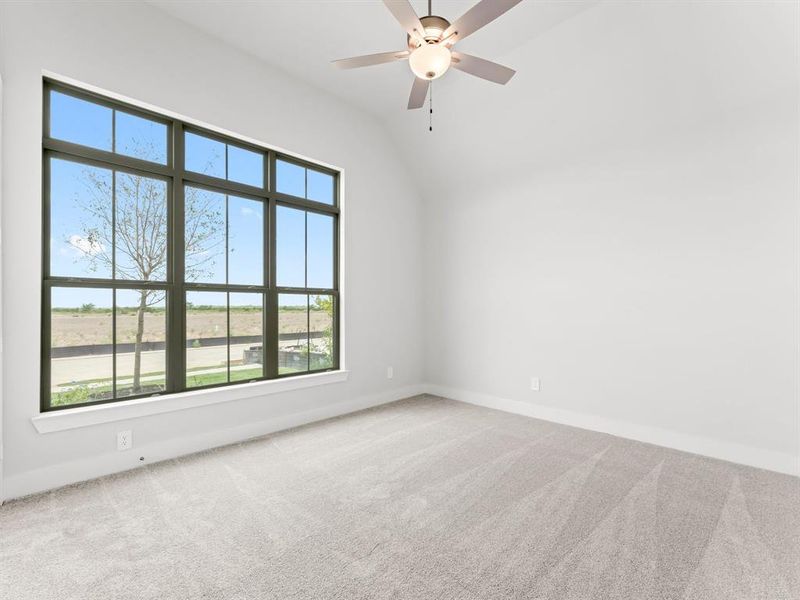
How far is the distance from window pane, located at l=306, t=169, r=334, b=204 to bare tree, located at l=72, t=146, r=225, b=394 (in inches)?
44.4

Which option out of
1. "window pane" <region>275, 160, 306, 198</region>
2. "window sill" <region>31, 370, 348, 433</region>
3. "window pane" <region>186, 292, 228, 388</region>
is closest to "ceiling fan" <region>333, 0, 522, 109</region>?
"window pane" <region>275, 160, 306, 198</region>

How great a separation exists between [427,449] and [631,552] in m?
1.55

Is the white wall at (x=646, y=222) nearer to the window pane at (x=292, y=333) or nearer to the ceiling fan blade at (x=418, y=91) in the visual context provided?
the ceiling fan blade at (x=418, y=91)

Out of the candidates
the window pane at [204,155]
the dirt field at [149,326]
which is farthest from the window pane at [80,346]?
the window pane at [204,155]

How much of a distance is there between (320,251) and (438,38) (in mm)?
2404

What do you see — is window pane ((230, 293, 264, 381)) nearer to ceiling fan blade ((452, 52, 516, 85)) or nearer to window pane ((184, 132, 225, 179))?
window pane ((184, 132, 225, 179))

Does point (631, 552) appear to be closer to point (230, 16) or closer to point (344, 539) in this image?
point (344, 539)

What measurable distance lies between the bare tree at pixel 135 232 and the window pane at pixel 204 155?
0.21 metres

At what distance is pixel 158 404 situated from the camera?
110 inches

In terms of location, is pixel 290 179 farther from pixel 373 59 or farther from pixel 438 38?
pixel 438 38

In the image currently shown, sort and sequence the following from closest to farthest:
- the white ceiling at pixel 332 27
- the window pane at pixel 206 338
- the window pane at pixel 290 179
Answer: the white ceiling at pixel 332 27, the window pane at pixel 206 338, the window pane at pixel 290 179

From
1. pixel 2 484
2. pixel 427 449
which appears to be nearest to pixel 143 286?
pixel 2 484

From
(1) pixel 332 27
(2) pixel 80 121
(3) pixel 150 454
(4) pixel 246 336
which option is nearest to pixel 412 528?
(3) pixel 150 454

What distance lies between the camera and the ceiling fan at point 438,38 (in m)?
1.85
